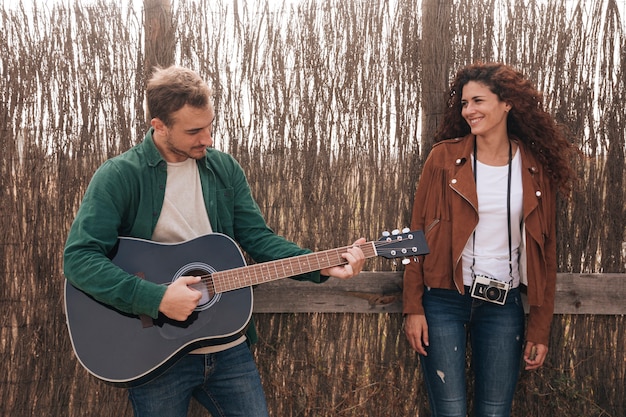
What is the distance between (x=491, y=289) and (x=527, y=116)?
2.97 feet

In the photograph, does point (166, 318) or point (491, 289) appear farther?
point (491, 289)

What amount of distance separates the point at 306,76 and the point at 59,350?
224 centimetres

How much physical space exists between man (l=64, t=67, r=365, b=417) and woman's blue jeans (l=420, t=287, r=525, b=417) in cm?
62

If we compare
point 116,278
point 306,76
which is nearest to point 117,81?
point 306,76

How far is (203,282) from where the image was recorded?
2.45 meters

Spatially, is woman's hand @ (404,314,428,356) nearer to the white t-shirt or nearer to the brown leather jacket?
the brown leather jacket

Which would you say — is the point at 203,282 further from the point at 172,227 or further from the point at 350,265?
the point at 350,265

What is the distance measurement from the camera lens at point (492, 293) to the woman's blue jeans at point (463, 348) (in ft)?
0.37

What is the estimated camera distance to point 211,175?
2600 millimetres

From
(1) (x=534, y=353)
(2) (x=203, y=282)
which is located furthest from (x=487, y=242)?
(2) (x=203, y=282)

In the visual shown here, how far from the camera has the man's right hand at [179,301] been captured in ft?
7.48

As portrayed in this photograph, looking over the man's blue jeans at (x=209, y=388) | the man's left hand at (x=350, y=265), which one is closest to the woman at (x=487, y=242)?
the man's left hand at (x=350, y=265)

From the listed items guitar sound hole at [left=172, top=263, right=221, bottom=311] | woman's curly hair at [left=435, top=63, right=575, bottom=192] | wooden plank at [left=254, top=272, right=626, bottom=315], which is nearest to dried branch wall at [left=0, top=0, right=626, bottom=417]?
wooden plank at [left=254, top=272, right=626, bottom=315]

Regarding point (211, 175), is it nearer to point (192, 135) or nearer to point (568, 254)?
point (192, 135)
